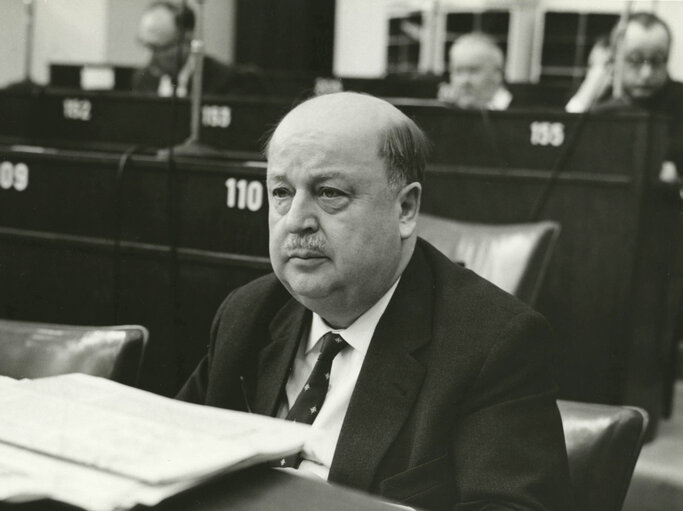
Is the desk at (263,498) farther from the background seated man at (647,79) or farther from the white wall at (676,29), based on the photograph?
the white wall at (676,29)

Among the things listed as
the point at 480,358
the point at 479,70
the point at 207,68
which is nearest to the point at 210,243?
the point at 480,358

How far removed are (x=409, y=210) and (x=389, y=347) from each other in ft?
0.60

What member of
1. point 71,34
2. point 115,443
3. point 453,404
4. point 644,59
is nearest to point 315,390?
point 453,404

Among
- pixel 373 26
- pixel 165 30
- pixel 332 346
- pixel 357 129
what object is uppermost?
pixel 373 26

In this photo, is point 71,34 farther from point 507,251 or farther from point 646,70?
point 507,251

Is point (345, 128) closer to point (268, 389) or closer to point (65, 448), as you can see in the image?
point (268, 389)

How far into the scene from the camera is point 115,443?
2.47 feet

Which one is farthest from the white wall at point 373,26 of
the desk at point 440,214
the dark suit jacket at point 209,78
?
the desk at point 440,214

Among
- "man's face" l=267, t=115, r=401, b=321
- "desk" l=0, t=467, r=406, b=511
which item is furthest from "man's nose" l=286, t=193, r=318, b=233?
"desk" l=0, t=467, r=406, b=511

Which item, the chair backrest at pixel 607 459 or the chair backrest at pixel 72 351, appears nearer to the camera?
the chair backrest at pixel 607 459

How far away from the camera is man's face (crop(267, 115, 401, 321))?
1.11 meters

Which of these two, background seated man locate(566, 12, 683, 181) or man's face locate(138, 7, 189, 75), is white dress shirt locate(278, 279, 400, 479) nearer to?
background seated man locate(566, 12, 683, 181)

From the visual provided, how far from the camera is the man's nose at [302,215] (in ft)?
3.65

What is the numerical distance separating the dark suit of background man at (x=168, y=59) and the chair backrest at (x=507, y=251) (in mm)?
2720
